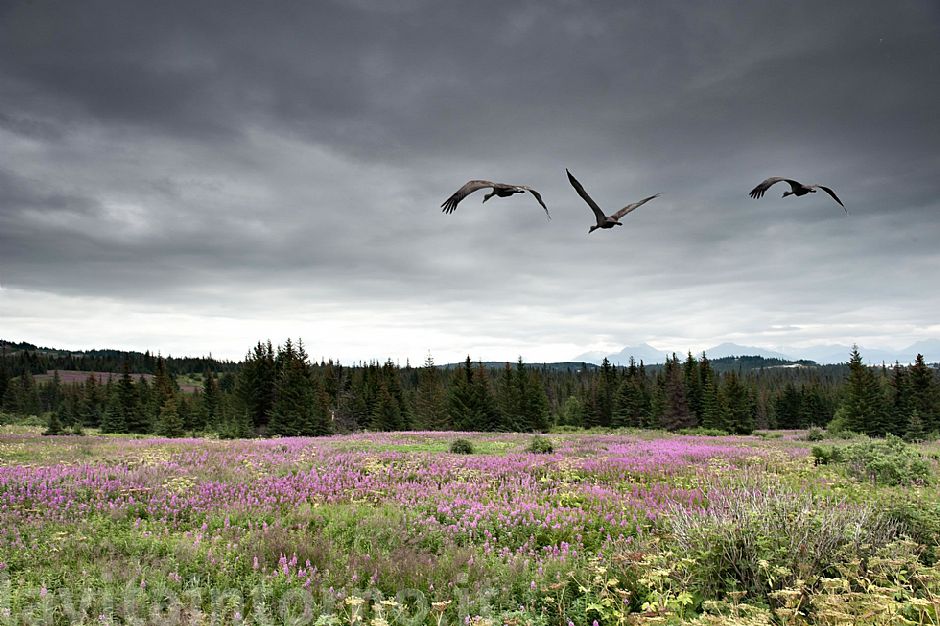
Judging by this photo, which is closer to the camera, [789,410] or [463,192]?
[463,192]

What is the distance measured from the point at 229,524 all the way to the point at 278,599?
2946mm

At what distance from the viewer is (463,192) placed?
6371 mm

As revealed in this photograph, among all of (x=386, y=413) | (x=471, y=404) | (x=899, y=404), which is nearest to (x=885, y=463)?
(x=471, y=404)

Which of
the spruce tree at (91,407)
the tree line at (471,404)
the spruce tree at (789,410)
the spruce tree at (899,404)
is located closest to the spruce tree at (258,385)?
the tree line at (471,404)

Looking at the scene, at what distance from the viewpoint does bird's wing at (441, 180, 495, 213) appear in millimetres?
6213

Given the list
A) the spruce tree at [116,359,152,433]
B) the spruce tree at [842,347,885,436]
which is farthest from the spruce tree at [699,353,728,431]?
the spruce tree at [116,359,152,433]

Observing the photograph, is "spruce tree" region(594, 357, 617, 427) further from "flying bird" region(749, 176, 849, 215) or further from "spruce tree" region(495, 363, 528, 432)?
"flying bird" region(749, 176, 849, 215)

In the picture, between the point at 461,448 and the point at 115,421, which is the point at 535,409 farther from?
the point at 115,421

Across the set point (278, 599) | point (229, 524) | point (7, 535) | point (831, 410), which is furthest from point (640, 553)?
point (831, 410)

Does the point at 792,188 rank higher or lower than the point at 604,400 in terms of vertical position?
higher

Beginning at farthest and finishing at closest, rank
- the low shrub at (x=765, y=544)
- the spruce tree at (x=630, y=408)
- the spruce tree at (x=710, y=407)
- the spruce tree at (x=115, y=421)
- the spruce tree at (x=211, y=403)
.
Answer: the spruce tree at (x=630, y=408) → the spruce tree at (x=211, y=403) → the spruce tree at (x=710, y=407) → the spruce tree at (x=115, y=421) → the low shrub at (x=765, y=544)

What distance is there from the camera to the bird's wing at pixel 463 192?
6.21 metres

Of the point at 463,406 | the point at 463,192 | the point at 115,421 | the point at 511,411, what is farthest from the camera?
the point at 511,411

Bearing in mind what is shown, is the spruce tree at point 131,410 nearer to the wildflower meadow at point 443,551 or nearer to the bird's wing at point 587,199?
the wildflower meadow at point 443,551
